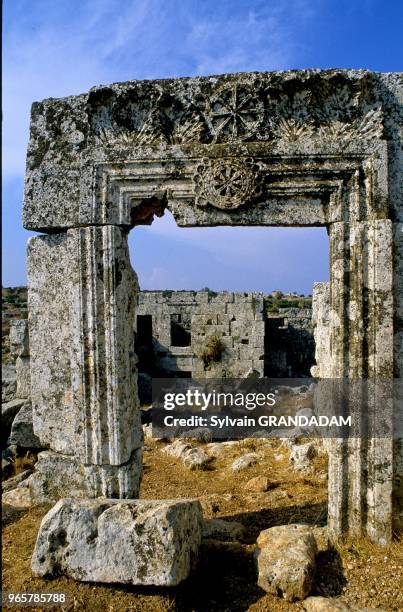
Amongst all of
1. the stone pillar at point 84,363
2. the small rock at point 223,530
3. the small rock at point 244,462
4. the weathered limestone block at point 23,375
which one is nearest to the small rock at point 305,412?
the small rock at point 244,462

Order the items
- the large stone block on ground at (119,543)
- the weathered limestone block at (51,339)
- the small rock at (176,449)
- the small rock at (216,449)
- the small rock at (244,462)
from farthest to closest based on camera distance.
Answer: the small rock at (176,449), the small rock at (216,449), the small rock at (244,462), the weathered limestone block at (51,339), the large stone block on ground at (119,543)

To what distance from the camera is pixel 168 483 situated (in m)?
6.44

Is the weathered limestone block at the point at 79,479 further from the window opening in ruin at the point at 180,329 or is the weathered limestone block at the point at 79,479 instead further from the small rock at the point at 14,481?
the window opening in ruin at the point at 180,329

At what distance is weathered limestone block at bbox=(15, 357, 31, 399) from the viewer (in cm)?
885

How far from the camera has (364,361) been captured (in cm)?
388

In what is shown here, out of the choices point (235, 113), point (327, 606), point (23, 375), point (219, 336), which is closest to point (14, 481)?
point (23, 375)

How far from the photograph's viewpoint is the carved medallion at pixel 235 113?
404 cm

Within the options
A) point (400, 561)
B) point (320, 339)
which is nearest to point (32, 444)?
point (320, 339)

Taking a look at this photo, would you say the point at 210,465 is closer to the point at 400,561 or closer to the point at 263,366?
the point at 400,561

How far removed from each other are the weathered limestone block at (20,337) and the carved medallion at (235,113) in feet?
19.5

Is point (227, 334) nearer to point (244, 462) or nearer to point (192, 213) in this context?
point (244, 462)

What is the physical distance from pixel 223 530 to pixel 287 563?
3.49 ft

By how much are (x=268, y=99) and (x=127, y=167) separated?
132cm

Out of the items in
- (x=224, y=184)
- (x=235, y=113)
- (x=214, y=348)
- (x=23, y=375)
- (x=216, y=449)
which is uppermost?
(x=235, y=113)
